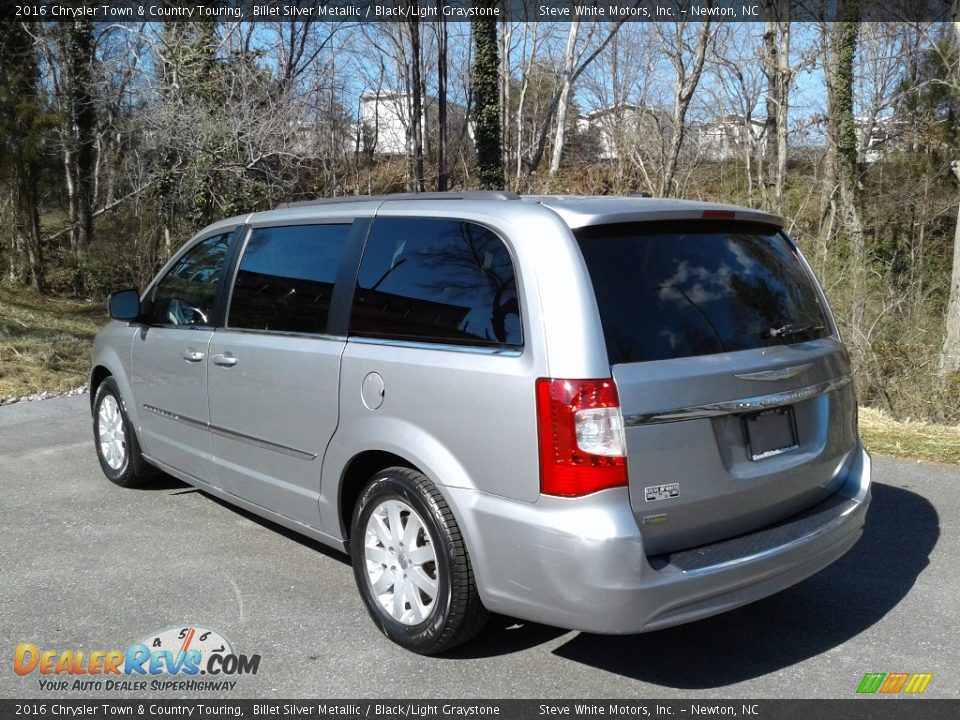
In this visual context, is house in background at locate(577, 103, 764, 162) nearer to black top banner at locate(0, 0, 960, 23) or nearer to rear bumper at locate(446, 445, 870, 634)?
black top banner at locate(0, 0, 960, 23)

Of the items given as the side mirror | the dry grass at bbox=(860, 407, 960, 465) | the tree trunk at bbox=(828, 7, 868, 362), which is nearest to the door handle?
the side mirror

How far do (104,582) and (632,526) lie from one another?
2.88 meters

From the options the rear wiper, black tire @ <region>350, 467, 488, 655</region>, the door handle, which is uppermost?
the rear wiper

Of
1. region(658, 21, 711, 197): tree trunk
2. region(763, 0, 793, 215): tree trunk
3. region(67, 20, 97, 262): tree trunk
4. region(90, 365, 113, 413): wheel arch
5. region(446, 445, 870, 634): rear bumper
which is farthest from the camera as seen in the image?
region(763, 0, 793, 215): tree trunk

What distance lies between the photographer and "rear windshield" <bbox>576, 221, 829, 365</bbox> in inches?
129

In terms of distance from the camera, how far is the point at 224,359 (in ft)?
15.6

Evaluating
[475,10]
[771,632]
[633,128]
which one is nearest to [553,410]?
[771,632]

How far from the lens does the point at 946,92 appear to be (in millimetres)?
25562

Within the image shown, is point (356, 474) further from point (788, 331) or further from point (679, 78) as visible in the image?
point (679, 78)

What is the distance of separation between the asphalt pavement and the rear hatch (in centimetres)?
63

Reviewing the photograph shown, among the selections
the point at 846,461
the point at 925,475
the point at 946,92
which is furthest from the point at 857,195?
the point at 846,461

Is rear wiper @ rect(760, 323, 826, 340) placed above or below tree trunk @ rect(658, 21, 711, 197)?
below

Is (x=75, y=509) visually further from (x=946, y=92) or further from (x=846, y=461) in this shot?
(x=946, y=92)

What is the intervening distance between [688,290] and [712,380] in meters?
0.38
